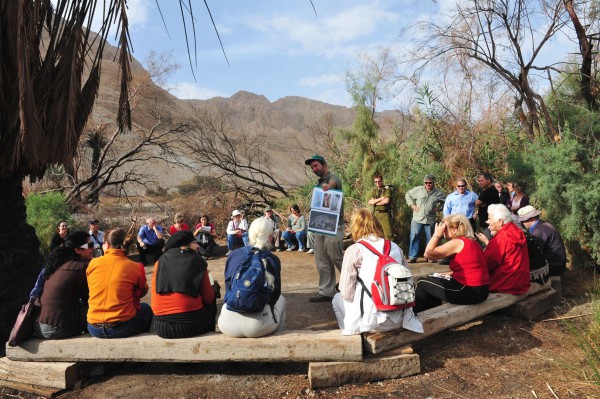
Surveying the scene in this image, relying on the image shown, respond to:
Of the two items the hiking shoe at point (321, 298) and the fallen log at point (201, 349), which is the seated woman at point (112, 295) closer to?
the fallen log at point (201, 349)

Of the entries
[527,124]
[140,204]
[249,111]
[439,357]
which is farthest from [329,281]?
[249,111]

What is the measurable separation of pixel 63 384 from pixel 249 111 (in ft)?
223

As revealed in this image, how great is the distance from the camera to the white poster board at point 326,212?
5887mm

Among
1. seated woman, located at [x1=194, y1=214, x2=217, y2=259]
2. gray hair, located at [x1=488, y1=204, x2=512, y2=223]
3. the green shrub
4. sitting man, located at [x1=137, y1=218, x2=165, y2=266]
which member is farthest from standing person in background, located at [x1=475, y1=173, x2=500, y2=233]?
the green shrub

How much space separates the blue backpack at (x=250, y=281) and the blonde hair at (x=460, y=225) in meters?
1.85

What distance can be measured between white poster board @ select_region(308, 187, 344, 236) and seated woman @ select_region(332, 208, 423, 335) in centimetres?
136

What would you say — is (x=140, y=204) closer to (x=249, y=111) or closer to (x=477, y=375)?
(x=477, y=375)

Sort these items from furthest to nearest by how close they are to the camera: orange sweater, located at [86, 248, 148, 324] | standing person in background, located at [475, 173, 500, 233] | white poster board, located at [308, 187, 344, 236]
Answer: standing person in background, located at [475, 173, 500, 233] → white poster board, located at [308, 187, 344, 236] → orange sweater, located at [86, 248, 148, 324]

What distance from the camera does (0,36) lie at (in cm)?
375

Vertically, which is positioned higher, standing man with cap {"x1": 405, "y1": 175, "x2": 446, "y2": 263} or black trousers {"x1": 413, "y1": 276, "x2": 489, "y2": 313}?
standing man with cap {"x1": 405, "y1": 175, "x2": 446, "y2": 263}

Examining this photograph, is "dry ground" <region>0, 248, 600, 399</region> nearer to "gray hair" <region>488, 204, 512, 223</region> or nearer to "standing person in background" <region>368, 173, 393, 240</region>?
"gray hair" <region>488, 204, 512, 223</region>

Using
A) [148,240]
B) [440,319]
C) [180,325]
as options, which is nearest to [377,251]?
[440,319]

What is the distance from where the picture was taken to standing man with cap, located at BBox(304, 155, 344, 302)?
5926 mm

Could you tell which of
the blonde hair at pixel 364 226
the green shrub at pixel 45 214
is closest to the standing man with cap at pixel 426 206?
the blonde hair at pixel 364 226
